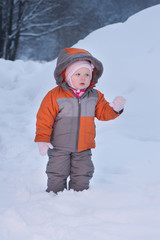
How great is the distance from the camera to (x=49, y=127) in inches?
81.2

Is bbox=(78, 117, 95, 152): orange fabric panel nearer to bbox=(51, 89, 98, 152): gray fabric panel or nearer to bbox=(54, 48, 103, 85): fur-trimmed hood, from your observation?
bbox=(51, 89, 98, 152): gray fabric panel

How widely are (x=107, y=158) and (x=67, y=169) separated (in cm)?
84

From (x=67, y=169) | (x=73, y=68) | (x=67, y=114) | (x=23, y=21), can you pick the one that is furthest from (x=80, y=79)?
(x=23, y=21)

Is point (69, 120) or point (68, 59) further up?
point (68, 59)

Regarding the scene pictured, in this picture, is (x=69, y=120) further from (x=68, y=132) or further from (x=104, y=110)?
(x=104, y=110)

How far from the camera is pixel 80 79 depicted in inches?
79.2

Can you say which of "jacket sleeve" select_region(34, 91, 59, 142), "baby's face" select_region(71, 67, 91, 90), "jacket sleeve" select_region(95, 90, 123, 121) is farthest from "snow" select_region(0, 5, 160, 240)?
"baby's face" select_region(71, 67, 91, 90)

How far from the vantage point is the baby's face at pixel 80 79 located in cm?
202

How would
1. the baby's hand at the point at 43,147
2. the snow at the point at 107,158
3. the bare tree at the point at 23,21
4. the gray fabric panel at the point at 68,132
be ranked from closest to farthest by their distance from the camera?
the snow at the point at 107,158 → the baby's hand at the point at 43,147 → the gray fabric panel at the point at 68,132 → the bare tree at the point at 23,21

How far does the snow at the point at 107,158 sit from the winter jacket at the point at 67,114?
0.38m

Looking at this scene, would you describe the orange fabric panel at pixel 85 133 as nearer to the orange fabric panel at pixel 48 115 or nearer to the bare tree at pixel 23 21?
the orange fabric panel at pixel 48 115

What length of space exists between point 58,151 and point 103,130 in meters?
1.60

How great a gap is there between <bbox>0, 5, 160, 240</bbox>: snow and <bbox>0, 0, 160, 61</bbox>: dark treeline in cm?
632

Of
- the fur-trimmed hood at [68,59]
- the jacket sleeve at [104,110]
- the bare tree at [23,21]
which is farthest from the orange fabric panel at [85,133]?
the bare tree at [23,21]
